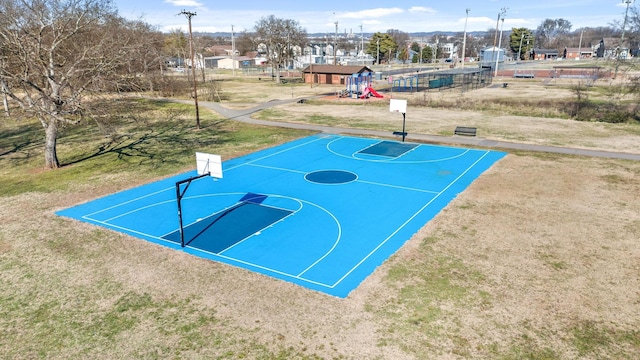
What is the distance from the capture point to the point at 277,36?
3440 inches

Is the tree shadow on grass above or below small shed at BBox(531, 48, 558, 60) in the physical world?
below

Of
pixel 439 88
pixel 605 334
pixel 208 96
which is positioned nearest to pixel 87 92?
pixel 605 334

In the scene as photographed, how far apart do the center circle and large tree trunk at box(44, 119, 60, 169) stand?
50.6ft

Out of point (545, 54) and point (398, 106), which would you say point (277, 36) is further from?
point (545, 54)

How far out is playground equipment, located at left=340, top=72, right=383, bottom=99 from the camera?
5630cm

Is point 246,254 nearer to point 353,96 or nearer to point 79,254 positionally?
point 79,254

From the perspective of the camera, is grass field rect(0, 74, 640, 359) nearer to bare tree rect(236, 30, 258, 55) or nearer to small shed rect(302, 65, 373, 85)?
small shed rect(302, 65, 373, 85)

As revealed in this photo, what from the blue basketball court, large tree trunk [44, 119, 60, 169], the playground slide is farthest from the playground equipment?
large tree trunk [44, 119, 60, 169]

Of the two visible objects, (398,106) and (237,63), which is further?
(237,63)

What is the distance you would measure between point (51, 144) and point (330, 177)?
17.4 meters

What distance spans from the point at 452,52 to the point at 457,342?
19847 cm

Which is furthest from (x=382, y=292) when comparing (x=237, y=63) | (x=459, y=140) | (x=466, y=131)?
(x=237, y=63)

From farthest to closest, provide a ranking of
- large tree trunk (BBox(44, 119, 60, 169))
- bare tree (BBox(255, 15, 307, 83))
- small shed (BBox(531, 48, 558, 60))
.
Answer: small shed (BBox(531, 48, 558, 60)) < bare tree (BBox(255, 15, 307, 83)) < large tree trunk (BBox(44, 119, 60, 169))

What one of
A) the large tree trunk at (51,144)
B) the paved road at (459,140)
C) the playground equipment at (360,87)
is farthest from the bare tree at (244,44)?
the large tree trunk at (51,144)
